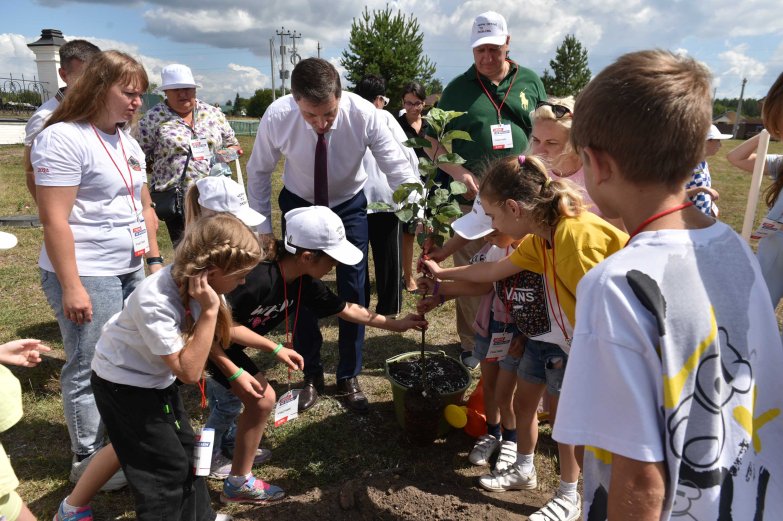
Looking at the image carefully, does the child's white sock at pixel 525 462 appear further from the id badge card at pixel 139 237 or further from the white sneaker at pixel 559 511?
the id badge card at pixel 139 237


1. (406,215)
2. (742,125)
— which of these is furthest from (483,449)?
(742,125)

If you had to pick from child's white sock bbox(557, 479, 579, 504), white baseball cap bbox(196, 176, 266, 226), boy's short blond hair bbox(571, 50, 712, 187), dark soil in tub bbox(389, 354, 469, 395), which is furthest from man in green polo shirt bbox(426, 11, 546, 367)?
boy's short blond hair bbox(571, 50, 712, 187)

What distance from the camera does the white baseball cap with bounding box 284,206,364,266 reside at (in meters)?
2.49

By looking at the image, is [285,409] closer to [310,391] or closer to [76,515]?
[310,391]

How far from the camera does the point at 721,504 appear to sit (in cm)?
103

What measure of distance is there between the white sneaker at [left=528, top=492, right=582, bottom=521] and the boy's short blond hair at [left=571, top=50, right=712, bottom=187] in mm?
2021

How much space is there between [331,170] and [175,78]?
1.70m

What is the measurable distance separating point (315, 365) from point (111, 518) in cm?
150

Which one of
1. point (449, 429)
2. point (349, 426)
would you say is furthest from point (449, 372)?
point (349, 426)

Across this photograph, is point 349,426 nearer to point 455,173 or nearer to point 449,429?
point 449,429

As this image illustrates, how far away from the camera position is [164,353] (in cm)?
193

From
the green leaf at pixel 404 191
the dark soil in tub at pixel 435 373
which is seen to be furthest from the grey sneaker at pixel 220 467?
the green leaf at pixel 404 191

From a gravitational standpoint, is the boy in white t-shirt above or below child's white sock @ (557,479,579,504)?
above

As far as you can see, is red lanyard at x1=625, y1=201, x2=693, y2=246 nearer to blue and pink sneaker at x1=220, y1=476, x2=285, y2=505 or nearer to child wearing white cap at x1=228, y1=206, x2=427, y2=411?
child wearing white cap at x1=228, y1=206, x2=427, y2=411
